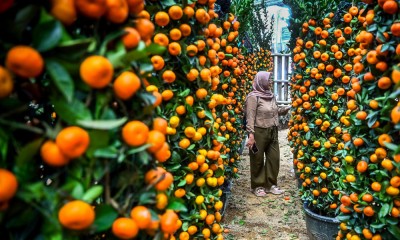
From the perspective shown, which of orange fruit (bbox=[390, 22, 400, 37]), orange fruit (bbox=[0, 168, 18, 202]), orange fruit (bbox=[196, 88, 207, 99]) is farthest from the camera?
orange fruit (bbox=[196, 88, 207, 99])

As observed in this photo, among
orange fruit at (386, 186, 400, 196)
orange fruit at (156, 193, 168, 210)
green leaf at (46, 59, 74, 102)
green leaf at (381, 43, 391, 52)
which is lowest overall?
orange fruit at (386, 186, 400, 196)

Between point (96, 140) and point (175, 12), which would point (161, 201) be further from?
point (175, 12)

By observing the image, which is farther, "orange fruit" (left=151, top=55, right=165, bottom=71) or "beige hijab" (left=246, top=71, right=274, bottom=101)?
"beige hijab" (left=246, top=71, right=274, bottom=101)

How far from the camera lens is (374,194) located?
194 centimetres

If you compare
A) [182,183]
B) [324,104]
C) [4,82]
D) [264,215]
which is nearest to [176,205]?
[4,82]

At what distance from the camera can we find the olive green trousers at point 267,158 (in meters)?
5.50

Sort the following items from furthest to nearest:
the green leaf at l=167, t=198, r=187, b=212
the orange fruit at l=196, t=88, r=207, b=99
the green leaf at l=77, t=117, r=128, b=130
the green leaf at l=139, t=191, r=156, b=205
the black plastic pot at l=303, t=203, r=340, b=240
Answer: the black plastic pot at l=303, t=203, r=340, b=240 < the orange fruit at l=196, t=88, r=207, b=99 < the green leaf at l=167, t=198, r=187, b=212 < the green leaf at l=139, t=191, r=156, b=205 < the green leaf at l=77, t=117, r=128, b=130

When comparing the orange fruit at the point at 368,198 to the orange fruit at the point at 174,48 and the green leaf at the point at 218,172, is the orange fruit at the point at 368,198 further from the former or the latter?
the orange fruit at the point at 174,48

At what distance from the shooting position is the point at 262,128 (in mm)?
5449

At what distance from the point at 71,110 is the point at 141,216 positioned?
375 millimetres

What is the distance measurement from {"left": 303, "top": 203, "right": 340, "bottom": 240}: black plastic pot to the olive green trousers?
1.77 m

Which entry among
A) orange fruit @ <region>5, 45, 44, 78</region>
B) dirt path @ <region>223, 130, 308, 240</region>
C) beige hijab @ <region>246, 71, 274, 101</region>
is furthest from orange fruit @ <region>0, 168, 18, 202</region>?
beige hijab @ <region>246, 71, 274, 101</region>

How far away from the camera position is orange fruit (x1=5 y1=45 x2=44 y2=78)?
73cm

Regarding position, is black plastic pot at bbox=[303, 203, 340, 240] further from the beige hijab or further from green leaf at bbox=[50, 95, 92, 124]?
green leaf at bbox=[50, 95, 92, 124]
